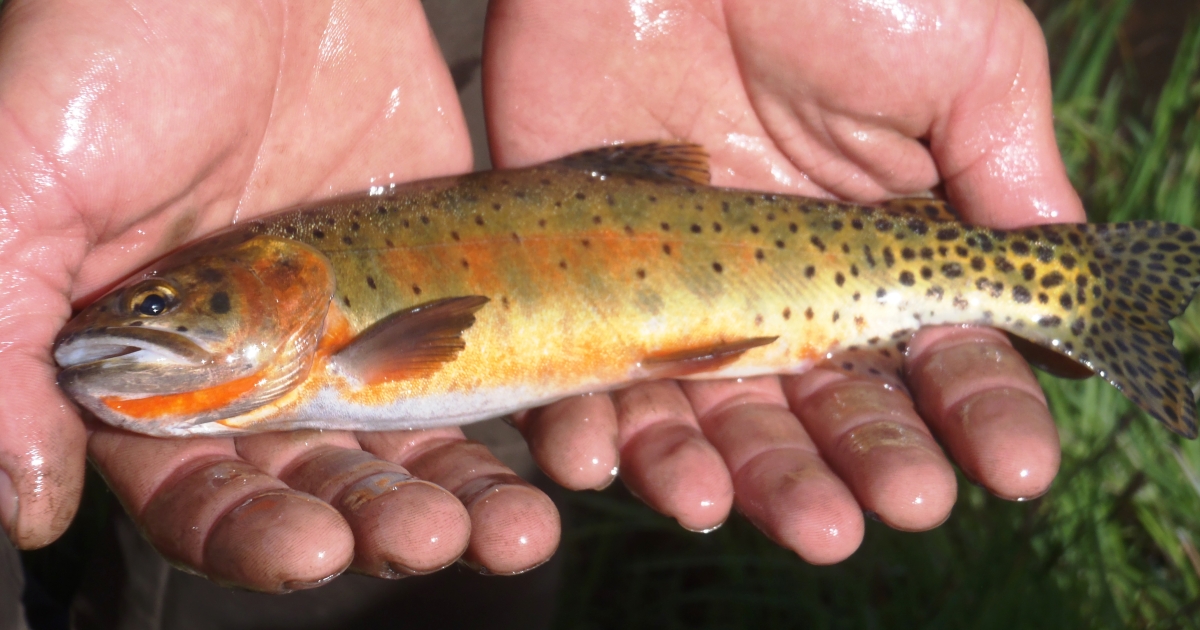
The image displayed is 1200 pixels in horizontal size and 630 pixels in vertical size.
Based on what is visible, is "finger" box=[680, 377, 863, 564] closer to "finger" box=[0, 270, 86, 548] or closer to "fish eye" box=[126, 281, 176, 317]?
"fish eye" box=[126, 281, 176, 317]

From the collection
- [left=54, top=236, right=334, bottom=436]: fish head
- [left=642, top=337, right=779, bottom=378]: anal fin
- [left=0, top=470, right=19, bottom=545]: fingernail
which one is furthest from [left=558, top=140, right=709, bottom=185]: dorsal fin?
[left=0, top=470, right=19, bottom=545]: fingernail

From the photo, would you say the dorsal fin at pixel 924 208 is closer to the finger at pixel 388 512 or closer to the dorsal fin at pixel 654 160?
the dorsal fin at pixel 654 160

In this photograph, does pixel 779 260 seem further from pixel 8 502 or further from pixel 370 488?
pixel 8 502

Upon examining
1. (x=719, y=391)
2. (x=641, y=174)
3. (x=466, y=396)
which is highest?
(x=641, y=174)

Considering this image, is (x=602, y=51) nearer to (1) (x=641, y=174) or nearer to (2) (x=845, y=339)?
(1) (x=641, y=174)

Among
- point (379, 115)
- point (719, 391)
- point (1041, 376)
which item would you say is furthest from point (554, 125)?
point (1041, 376)

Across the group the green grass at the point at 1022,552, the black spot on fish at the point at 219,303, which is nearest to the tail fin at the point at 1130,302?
the green grass at the point at 1022,552
